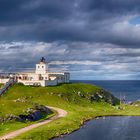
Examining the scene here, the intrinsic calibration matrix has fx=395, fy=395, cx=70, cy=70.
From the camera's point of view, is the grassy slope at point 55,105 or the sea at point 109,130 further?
the grassy slope at point 55,105

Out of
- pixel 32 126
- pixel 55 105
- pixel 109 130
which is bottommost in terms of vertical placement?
pixel 109 130

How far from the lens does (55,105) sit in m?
178

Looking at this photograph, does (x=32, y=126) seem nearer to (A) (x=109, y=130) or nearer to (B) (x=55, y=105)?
(A) (x=109, y=130)

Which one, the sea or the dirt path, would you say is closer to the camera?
the dirt path

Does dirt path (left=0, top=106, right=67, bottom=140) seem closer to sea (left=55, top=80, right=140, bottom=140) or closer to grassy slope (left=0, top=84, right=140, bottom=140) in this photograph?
grassy slope (left=0, top=84, right=140, bottom=140)

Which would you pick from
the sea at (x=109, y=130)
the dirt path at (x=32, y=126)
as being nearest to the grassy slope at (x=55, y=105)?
the dirt path at (x=32, y=126)

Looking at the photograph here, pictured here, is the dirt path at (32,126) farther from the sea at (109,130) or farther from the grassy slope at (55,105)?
the sea at (109,130)

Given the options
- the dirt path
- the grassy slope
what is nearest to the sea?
the grassy slope

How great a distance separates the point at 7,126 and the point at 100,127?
34.5 m

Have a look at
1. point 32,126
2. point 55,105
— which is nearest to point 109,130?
point 32,126

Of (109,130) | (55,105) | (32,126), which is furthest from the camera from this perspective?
(55,105)

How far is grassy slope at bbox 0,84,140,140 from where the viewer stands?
396 ft

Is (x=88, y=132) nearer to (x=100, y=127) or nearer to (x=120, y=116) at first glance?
(x=100, y=127)

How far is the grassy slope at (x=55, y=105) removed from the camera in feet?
396
